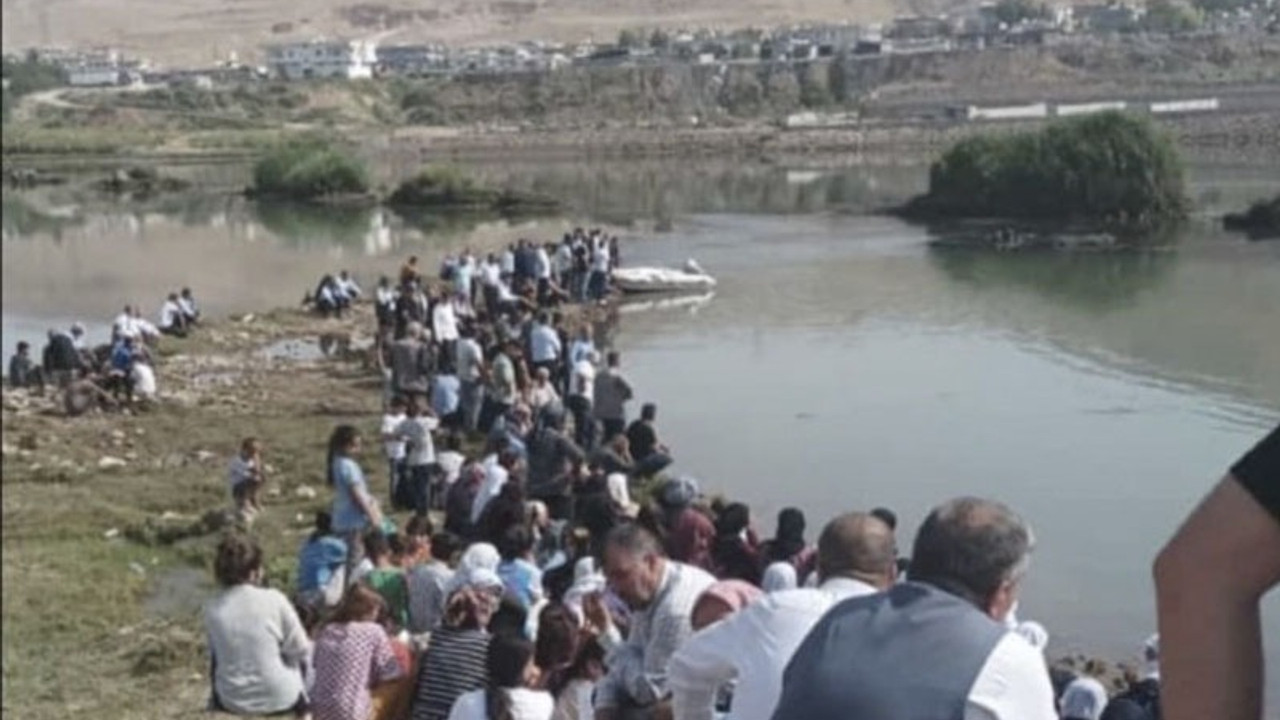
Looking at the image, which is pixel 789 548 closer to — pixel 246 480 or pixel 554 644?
pixel 554 644

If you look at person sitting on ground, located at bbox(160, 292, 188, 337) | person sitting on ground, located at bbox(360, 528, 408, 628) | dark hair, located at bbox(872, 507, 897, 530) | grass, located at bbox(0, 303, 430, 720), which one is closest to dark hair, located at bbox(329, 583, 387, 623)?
person sitting on ground, located at bbox(360, 528, 408, 628)

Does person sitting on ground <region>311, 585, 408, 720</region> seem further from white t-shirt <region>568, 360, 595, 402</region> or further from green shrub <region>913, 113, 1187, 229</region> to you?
green shrub <region>913, 113, 1187, 229</region>

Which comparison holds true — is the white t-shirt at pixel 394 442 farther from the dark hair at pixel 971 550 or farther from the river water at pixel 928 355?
the dark hair at pixel 971 550

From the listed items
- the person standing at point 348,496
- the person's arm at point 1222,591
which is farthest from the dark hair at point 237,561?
the person's arm at point 1222,591

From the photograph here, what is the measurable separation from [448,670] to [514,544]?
2.17 meters

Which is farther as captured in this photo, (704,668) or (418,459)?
(418,459)

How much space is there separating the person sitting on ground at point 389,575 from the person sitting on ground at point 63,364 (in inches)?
425

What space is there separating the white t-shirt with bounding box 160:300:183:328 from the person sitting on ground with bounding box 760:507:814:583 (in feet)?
61.9

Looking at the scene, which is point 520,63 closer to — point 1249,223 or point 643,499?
point 1249,223

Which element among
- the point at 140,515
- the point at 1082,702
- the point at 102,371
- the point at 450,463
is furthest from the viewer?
the point at 102,371

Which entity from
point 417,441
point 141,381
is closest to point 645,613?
point 417,441

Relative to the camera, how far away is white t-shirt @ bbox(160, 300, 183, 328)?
26.3 m

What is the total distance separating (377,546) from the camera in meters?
8.20

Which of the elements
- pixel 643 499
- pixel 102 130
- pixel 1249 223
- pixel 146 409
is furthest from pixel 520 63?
pixel 643 499
